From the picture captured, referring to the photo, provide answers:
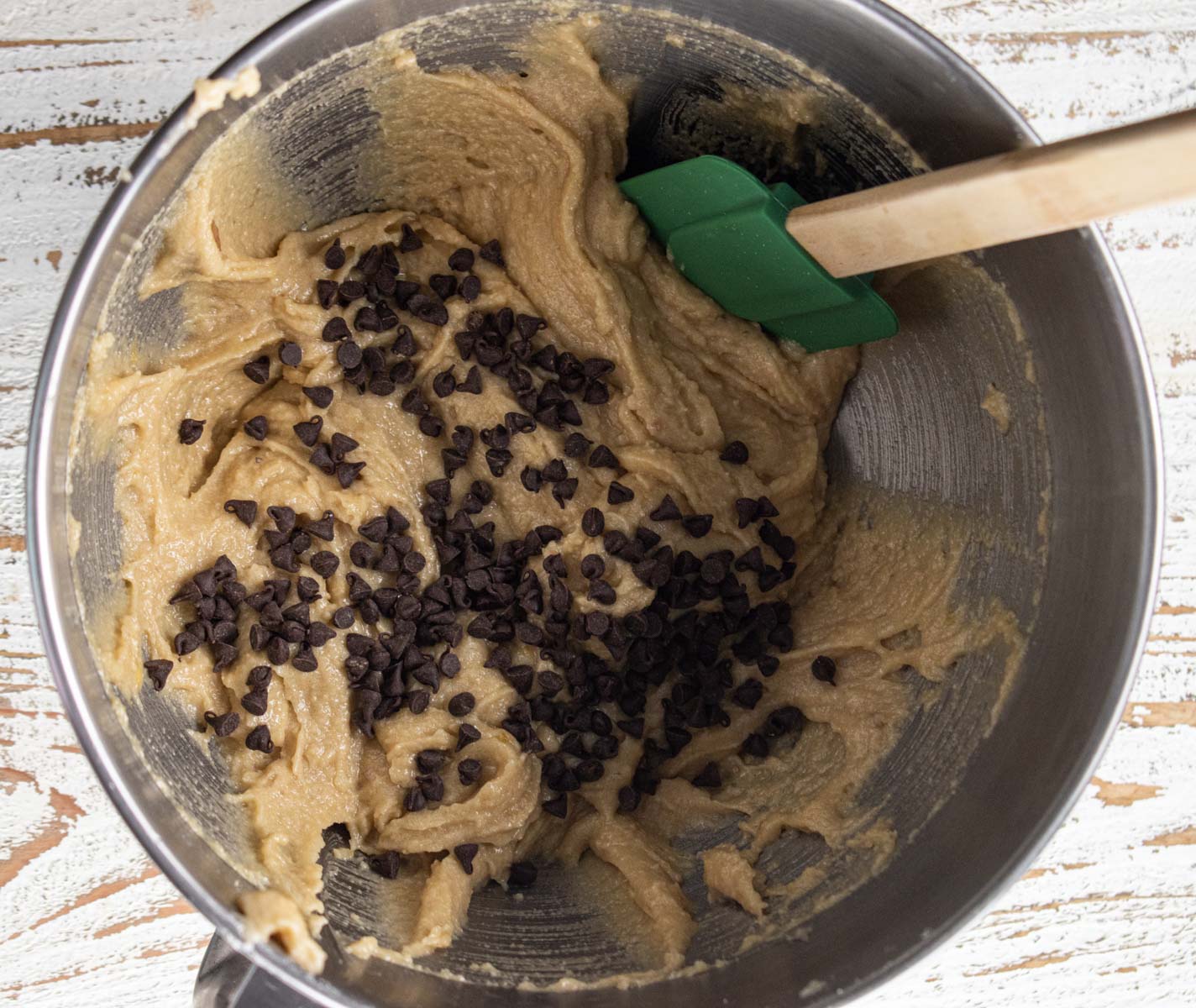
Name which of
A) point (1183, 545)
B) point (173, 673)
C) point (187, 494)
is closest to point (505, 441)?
point (187, 494)

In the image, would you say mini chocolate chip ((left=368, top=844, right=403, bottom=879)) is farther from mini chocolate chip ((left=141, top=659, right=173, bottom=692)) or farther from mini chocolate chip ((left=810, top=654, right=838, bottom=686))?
mini chocolate chip ((left=810, top=654, right=838, bottom=686))

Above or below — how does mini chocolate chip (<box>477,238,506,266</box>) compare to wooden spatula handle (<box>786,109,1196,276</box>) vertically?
below

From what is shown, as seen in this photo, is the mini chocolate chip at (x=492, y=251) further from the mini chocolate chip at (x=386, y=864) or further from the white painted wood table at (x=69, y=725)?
the mini chocolate chip at (x=386, y=864)

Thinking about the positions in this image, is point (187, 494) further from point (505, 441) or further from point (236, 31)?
point (236, 31)

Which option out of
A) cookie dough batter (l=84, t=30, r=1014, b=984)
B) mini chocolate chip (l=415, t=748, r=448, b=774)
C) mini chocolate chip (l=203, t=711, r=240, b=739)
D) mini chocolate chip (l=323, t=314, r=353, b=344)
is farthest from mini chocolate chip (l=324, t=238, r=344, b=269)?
mini chocolate chip (l=415, t=748, r=448, b=774)

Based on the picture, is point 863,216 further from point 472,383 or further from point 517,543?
point 517,543

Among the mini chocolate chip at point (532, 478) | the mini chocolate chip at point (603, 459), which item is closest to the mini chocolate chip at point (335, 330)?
the mini chocolate chip at point (532, 478)

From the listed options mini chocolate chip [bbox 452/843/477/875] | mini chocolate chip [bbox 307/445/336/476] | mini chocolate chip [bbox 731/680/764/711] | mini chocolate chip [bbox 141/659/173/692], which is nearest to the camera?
mini chocolate chip [bbox 141/659/173/692]

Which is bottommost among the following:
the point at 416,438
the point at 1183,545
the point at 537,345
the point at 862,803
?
the point at 862,803
